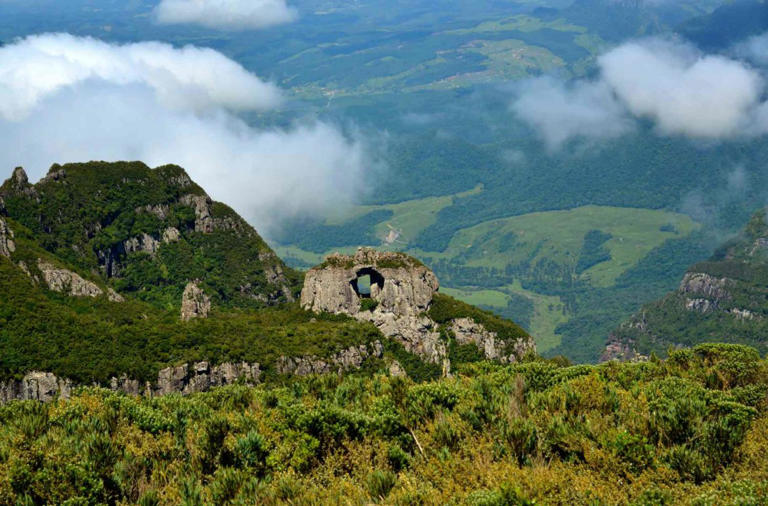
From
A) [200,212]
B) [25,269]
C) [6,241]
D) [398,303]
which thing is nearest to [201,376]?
[398,303]

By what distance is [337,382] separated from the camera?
165 ft

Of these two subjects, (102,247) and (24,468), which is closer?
(24,468)

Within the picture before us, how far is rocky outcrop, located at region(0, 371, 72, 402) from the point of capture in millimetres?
75125

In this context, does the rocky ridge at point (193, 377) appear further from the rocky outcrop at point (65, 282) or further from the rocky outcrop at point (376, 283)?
the rocky outcrop at point (65, 282)

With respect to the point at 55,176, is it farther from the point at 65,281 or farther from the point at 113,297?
the point at 65,281

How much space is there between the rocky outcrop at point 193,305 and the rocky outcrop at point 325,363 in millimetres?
17841

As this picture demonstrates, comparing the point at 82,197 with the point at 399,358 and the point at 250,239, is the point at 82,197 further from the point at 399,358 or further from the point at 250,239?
the point at 399,358

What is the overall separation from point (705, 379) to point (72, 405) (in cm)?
3587

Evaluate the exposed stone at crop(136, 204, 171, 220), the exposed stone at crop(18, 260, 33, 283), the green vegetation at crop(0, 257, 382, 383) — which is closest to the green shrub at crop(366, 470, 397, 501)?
the green vegetation at crop(0, 257, 382, 383)

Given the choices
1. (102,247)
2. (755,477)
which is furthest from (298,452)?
(102,247)

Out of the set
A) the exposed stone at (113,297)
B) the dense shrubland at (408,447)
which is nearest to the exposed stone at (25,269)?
the exposed stone at (113,297)

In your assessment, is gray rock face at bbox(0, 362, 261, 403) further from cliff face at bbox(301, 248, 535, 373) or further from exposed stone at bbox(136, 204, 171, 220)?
exposed stone at bbox(136, 204, 171, 220)

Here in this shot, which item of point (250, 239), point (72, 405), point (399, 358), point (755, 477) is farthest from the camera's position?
point (250, 239)

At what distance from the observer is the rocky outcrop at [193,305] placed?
339 feet
